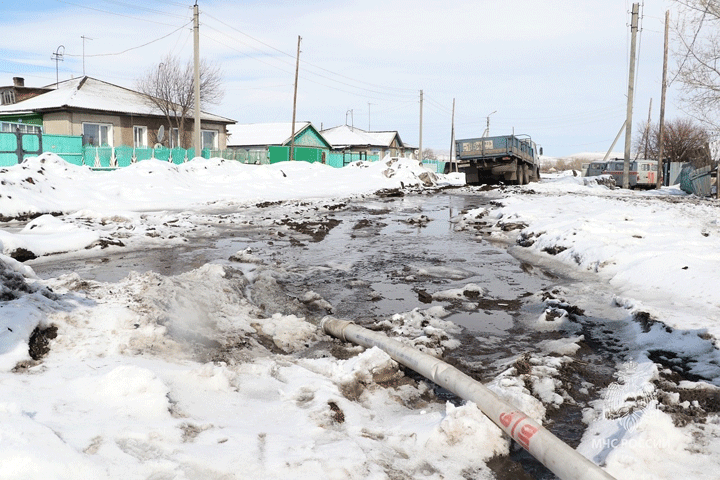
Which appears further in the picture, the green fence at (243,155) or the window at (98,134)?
the green fence at (243,155)

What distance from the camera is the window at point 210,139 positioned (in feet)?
124

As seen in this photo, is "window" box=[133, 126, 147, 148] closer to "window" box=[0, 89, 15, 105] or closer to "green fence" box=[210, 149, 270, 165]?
"green fence" box=[210, 149, 270, 165]

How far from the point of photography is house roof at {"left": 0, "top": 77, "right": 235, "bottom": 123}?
30.0m

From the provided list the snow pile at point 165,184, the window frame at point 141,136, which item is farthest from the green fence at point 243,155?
the snow pile at point 165,184

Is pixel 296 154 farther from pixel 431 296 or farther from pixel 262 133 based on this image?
pixel 431 296

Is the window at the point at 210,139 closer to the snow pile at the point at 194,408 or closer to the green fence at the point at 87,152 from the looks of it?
the green fence at the point at 87,152

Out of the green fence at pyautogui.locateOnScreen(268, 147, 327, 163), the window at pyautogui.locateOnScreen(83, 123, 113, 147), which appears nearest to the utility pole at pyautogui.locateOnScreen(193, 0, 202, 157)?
the window at pyautogui.locateOnScreen(83, 123, 113, 147)

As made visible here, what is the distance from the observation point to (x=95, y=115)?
30672 millimetres

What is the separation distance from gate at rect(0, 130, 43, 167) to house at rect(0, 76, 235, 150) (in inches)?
175

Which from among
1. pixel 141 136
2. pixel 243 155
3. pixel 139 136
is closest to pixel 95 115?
pixel 139 136

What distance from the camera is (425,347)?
467 cm

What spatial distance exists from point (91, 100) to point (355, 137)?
39.2 metres

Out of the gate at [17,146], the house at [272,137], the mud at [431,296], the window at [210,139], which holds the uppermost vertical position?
the house at [272,137]

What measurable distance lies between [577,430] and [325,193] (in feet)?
70.9
